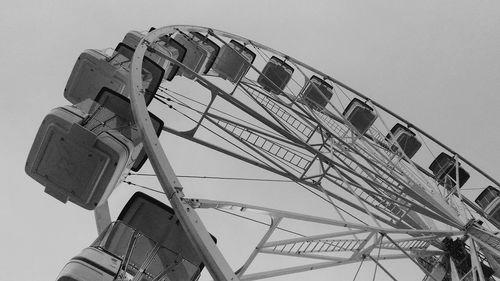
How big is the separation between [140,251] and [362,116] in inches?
447

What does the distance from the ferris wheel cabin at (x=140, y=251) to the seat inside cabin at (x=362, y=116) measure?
10.6m

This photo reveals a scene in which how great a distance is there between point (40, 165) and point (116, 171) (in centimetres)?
94

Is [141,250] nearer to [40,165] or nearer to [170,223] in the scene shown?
[170,223]

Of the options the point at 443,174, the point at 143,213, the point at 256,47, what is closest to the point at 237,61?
the point at 256,47

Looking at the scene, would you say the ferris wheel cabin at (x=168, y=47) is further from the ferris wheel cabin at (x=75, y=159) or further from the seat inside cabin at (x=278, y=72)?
the seat inside cabin at (x=278, y=72)

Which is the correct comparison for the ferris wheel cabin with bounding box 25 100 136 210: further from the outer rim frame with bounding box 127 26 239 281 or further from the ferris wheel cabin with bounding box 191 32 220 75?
the ferris wheel cabin with bounding box 191 32 220 75

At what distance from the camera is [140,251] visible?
6148mm

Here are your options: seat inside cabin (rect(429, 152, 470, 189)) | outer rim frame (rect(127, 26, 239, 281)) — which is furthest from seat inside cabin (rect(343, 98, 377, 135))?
outer rim frame (rect(127, 26, 239, 281))

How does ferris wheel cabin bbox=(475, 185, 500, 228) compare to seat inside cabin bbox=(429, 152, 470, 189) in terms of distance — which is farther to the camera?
seat inside cabin bbox=(429, 152, 470, 189)

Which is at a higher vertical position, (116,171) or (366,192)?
(366,192)

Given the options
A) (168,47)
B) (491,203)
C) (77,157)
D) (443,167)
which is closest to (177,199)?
(77,157)

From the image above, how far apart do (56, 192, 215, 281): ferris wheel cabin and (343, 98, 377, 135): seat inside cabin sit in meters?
10.6

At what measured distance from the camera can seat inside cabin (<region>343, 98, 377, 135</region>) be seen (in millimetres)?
16172

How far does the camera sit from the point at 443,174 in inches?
Answer: 639
